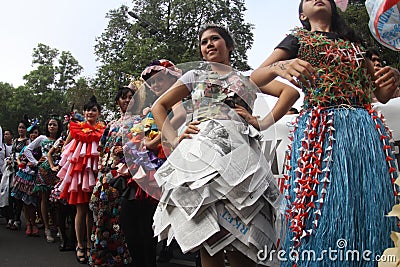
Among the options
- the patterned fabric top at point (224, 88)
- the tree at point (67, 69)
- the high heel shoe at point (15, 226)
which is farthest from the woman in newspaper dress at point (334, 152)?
the tree at point (67, 69)

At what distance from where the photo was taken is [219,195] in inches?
69.6

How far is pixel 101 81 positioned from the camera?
20719 millimetres

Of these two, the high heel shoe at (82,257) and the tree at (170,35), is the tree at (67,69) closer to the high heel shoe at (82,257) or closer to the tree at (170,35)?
the tree at (170,35)

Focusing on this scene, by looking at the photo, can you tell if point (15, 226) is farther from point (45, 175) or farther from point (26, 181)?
point (45, 175)

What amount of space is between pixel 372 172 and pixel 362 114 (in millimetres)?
273

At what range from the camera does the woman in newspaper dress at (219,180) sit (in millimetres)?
1761

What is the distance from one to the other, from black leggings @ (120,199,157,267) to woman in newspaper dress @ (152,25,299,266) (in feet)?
4.35

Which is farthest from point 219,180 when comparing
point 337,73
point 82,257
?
point 82,257

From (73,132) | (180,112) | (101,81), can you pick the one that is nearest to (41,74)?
(101,81)

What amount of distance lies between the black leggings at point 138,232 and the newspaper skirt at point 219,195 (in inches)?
55.1

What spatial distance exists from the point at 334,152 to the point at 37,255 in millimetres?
4167

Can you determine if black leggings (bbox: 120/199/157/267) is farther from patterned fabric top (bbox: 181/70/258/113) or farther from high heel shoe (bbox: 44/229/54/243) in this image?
high heel shoe (bbox: 44/229/54/243)
